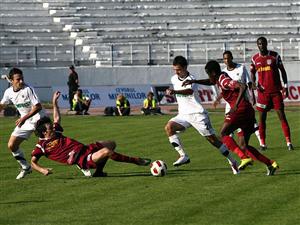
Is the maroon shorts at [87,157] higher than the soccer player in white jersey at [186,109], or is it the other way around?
the soccer player in white jersey at [186,109]

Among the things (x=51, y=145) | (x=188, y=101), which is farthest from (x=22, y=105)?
(x=188, y=101)

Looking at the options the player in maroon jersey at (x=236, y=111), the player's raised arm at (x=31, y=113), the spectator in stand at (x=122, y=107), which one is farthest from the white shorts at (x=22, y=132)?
the spectator in stand at (x=122, y=107)

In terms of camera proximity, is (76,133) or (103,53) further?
(103,53)

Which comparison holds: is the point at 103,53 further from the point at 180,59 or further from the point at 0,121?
the point at 180,59

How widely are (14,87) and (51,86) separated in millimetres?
29909

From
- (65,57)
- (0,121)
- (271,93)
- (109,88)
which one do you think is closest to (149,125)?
(0,121)

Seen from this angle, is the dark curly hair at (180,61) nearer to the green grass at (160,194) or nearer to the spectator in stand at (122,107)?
the green grass at (160,194)

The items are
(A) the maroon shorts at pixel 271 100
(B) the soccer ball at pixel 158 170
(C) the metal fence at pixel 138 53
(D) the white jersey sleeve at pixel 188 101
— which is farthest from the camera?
(C) the metal fence at pixel 138 53

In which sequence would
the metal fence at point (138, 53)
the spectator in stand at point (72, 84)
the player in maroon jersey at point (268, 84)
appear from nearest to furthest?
1. the player in maroon jersey at point (268, 84)
2. the spectator in stand at point (72, 84)
3. the metal fence at point (138, 53)

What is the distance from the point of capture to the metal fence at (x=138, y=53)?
49.4 meters

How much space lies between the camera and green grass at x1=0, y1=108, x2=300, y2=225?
11793mm

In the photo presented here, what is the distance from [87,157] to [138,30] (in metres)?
37.0

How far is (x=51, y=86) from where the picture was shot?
46781mm

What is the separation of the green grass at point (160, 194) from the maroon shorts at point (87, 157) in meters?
0.25
